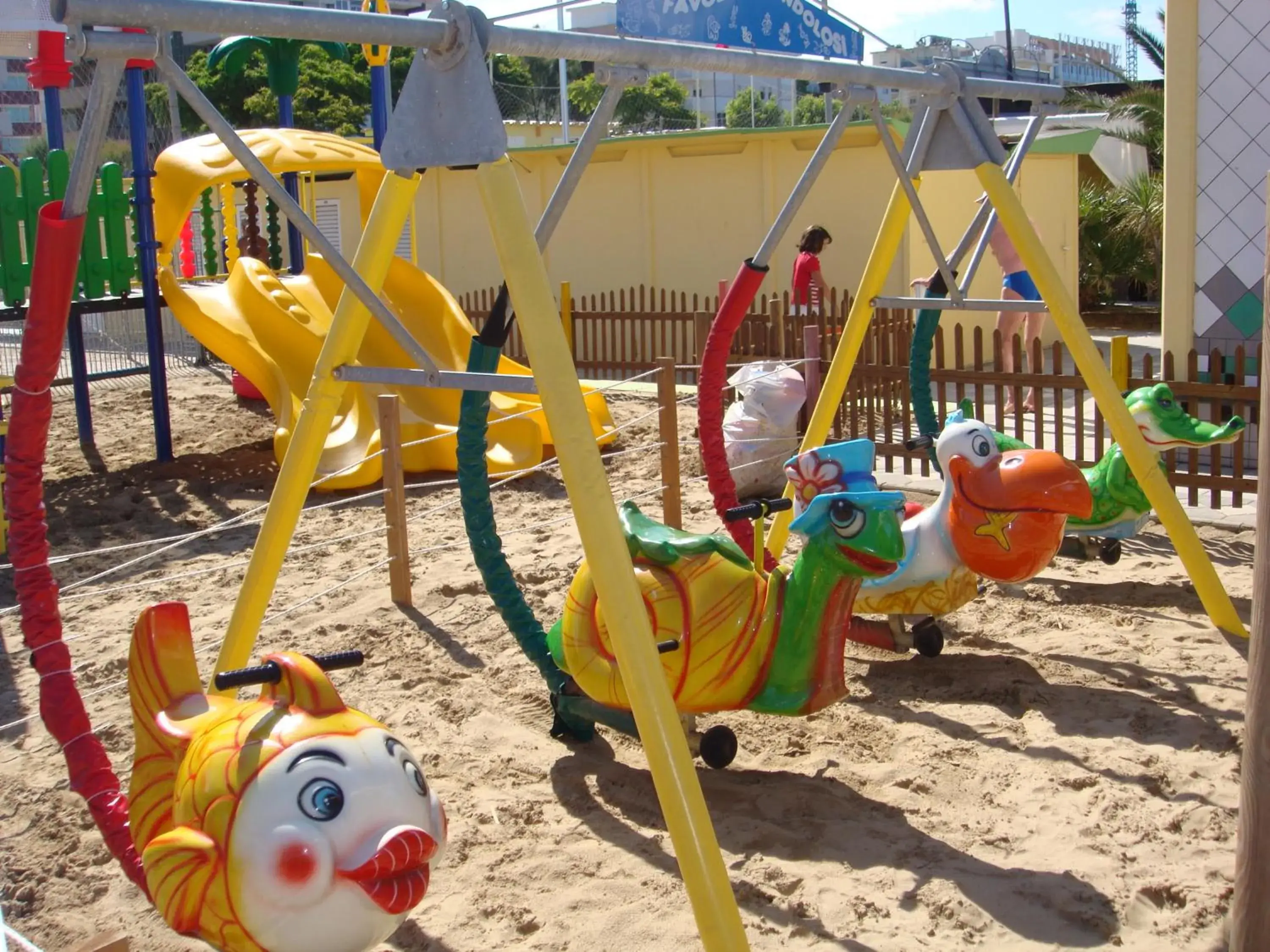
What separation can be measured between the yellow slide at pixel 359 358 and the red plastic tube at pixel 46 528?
5.31 meters

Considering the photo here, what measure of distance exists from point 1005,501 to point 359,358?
20.9 feet

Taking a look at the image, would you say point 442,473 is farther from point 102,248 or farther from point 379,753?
point 379,753

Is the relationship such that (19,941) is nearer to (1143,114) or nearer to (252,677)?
(252,677)

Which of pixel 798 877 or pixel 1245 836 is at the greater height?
pixel 1245 836

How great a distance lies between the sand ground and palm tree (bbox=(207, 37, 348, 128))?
20.9 ft

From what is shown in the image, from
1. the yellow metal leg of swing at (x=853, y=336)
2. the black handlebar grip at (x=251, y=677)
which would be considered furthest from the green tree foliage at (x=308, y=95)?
the black handlebar grip at (x=251, y=677)

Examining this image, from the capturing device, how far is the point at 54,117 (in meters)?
10.1

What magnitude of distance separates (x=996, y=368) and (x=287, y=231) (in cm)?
829

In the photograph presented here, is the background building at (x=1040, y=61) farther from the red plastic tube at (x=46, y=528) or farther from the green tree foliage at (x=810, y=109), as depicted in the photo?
the red plastic tube at (x=46, y=528)

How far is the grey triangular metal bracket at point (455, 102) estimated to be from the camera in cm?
297

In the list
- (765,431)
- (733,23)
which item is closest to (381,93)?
(765,431)

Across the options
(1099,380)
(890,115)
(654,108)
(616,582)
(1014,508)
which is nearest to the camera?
(616,582)

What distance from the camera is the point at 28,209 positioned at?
8930 mm

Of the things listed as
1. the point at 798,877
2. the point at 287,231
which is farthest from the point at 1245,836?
the point at 287,231
